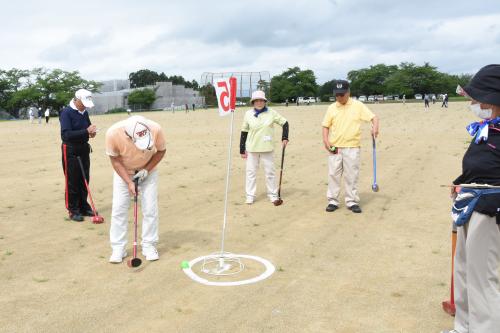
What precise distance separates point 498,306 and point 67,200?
7.05 m

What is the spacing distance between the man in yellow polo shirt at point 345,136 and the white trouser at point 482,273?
467cm

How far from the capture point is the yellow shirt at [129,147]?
5910 mm

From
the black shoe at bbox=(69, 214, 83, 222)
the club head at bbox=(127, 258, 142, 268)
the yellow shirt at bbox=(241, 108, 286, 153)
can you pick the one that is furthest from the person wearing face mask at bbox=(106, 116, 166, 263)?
the yellow shirt at bbox=(241, 108, 286, 153)

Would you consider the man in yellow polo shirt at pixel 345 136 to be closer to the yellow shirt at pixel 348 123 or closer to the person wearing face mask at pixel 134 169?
the yellow shirt at pixel 348 123

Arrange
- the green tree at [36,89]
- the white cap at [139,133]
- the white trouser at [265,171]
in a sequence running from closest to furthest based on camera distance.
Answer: the white cap at [139,133]
the white trouser at [265,171]
the green tree at [36,89]

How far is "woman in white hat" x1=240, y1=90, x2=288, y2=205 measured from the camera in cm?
927

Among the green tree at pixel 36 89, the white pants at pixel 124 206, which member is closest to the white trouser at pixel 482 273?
the white pants at pixel 124 206

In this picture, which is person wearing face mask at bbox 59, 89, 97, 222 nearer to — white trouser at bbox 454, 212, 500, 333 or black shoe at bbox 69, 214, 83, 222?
black shoe at bbox 69, 214, 83, 222

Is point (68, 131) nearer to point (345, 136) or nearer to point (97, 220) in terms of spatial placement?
point (97, 220)

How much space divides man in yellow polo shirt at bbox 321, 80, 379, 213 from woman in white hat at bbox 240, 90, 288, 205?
3.50 ft

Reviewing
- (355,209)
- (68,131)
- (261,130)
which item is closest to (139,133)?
(68,131)

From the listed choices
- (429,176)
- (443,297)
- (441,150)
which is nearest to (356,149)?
(443,297)

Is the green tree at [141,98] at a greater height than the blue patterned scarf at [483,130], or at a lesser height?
greater

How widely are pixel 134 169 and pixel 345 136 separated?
3.91 metres
